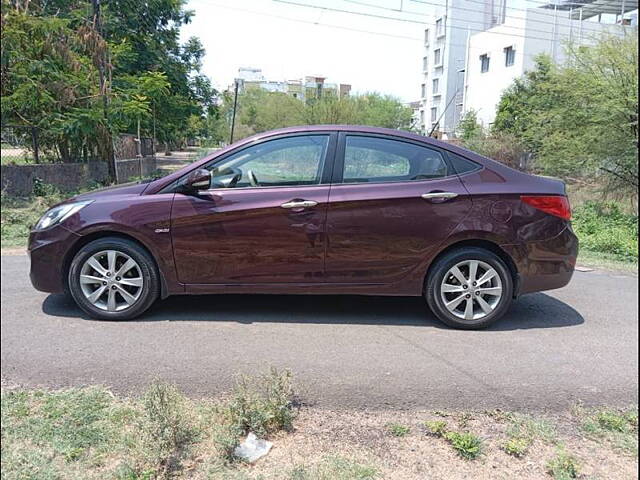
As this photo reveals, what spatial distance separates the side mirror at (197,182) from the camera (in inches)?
167

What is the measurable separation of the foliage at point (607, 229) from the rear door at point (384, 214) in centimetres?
481

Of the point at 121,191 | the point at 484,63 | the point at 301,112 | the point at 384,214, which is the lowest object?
the point at 384,214

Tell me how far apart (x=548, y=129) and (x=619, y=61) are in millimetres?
2432

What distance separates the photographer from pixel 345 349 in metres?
3.90

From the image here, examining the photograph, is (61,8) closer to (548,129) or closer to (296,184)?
(296,184)

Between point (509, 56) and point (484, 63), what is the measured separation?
11.2 ft

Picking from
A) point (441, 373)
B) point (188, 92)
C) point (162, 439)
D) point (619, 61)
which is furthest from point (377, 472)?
point (188, 92)

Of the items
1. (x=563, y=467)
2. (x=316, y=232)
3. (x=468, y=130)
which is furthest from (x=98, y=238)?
(x=468, y=130)

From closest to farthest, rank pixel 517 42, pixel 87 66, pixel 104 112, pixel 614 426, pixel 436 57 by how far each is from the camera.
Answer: pixel 614 426
pixel 87 66
pixel 104 112
pixel 517 42
pixel 436 57

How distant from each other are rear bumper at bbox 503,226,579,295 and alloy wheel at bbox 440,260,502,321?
235 mm

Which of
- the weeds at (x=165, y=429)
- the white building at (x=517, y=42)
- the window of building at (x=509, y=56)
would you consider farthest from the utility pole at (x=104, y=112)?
the window of building at (x=509, y=56)

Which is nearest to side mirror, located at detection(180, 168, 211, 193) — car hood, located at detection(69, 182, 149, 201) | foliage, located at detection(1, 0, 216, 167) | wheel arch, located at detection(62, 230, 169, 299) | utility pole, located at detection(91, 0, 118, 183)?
car hood, located at detection(69, 182, 149, 201)

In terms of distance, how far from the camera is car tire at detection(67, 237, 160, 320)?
4.29 m

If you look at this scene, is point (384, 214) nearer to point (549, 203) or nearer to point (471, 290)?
point (471, 290)
